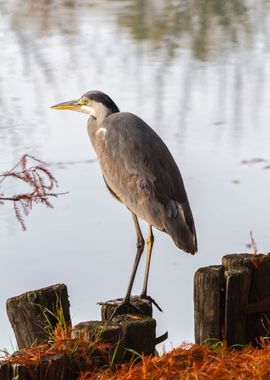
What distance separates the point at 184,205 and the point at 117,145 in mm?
340

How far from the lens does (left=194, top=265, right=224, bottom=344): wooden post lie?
388cm

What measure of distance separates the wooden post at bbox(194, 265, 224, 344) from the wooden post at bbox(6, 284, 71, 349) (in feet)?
1.43

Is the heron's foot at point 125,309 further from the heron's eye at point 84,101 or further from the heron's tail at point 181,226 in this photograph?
the heron's eye at point 84,101

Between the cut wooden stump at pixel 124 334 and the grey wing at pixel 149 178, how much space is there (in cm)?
60

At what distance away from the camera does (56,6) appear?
1041 centimetres

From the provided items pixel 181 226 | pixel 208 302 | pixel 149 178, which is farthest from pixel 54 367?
pixel 149 178

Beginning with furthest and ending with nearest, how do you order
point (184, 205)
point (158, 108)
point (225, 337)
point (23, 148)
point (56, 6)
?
point (56, 6) < point (158, 108) < point (23, 148) < point (184, 205) < point (225, 337)

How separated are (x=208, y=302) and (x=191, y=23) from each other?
6081 millimetres

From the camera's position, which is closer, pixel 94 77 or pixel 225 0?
pixel 94 77

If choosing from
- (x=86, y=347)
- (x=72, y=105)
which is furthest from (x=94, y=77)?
(x=86, y=347)

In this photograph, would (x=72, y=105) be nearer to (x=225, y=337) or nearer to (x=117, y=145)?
(x=117, y=145)

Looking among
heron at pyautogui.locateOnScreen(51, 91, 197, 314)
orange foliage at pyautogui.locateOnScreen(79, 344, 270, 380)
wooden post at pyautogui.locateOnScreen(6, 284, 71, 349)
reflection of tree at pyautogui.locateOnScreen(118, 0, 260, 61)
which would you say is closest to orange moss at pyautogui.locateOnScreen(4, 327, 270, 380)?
orange foliage at pyautogui.locateOnScreen(79, 344, 270, 380)

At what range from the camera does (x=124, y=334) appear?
3.58 m

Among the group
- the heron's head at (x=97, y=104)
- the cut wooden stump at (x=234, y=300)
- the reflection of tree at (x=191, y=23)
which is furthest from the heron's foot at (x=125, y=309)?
the reflection of tree at (x=191, y=23)
